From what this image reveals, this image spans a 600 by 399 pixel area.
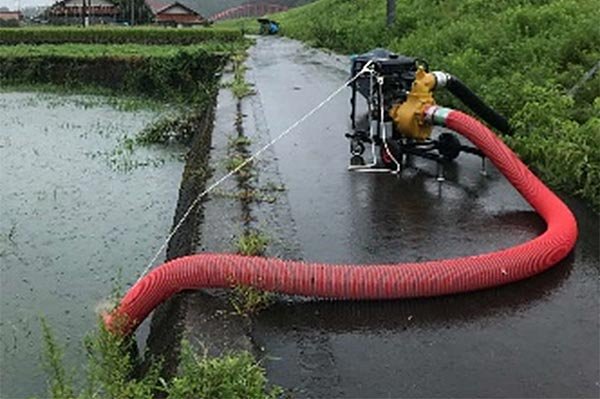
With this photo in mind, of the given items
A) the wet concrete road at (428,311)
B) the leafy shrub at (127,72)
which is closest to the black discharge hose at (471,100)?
the wet concrete road at (428,311)

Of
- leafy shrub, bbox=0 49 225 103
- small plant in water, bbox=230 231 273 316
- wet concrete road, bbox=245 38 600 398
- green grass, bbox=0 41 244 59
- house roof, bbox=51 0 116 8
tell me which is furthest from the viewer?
house roof, bbox=51 0 116 8

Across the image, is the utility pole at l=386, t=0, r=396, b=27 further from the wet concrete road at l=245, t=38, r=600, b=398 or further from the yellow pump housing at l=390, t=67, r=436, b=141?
the yellow pump housing at l=390, t=67, r=436, b=141

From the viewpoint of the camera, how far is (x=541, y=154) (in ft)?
25.6

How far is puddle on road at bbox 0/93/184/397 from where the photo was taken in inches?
241

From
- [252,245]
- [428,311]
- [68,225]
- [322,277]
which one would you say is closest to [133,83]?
[68,225]

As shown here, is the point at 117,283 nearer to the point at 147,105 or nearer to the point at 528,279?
the point at 528,279

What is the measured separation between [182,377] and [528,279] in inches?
103

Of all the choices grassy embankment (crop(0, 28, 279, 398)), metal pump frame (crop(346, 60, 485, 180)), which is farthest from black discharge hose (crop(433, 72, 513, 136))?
grassy embankment (crop(0, 28, 279, 398))

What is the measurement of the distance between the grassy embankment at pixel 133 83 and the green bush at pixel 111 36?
4 cm

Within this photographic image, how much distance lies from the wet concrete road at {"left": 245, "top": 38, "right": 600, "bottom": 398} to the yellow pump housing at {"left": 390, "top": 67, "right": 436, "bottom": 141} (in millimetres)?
432

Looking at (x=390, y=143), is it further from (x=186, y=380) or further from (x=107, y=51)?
(x=107, y=51)

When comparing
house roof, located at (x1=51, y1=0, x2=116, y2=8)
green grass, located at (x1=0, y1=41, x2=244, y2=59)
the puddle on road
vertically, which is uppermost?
house roof, located at (x1=51, y1=0, x2=116, y2=8)

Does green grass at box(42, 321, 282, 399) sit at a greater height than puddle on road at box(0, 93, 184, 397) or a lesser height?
greater

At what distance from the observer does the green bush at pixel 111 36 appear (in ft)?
108
